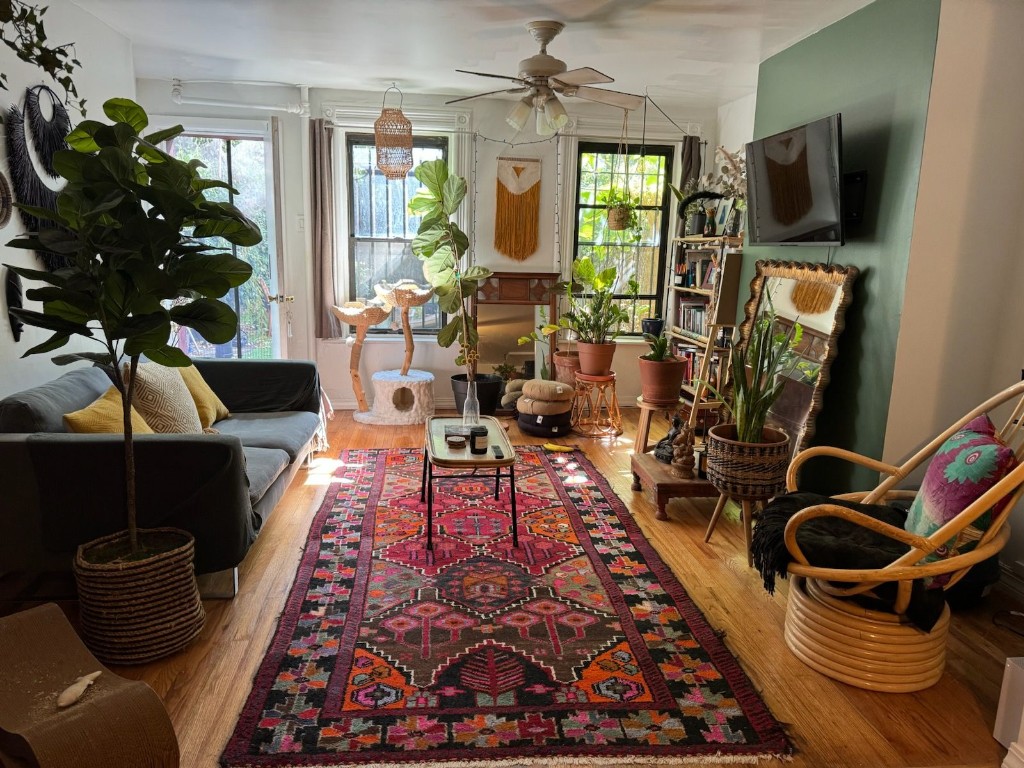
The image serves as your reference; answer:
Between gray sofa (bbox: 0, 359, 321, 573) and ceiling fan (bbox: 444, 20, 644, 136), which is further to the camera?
ceiling fan (bbox: 444, 20, 644, 136)

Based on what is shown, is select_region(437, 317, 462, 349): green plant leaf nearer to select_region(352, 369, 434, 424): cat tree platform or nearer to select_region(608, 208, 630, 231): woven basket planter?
select_region(352, 369, 434, 424): cat tree platform

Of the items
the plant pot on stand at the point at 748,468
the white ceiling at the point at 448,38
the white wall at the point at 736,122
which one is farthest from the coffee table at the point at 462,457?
the white wall at the point at 736,122

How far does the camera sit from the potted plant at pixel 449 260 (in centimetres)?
523

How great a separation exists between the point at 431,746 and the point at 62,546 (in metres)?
1.58

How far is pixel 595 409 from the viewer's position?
5.66 meters

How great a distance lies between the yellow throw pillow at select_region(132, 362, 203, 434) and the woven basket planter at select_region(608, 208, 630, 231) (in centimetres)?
320

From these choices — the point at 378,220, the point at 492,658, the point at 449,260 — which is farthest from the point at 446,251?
the point at 492,658

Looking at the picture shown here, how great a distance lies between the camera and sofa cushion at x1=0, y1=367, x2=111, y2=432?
2617mm

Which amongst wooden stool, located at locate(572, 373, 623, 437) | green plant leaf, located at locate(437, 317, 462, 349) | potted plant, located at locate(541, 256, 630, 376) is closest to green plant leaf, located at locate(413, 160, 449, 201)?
green plant leaf, located at locate(437, 317, 462, 349)

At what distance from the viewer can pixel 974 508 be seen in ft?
6.75

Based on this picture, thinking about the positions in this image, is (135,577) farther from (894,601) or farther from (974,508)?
(974,508)

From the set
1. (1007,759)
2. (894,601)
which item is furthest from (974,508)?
(1007,759)

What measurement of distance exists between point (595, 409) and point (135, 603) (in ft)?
12.8

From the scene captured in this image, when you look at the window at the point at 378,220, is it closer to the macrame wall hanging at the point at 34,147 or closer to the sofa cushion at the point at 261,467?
the macrame wall hanging at the point at 34,147
